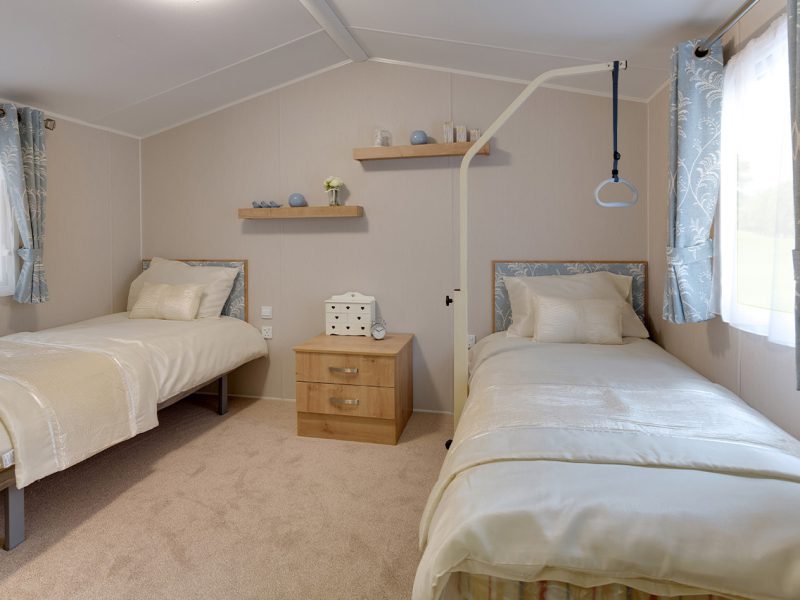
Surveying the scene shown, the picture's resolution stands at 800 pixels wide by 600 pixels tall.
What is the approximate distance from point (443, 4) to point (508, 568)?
7.74ft

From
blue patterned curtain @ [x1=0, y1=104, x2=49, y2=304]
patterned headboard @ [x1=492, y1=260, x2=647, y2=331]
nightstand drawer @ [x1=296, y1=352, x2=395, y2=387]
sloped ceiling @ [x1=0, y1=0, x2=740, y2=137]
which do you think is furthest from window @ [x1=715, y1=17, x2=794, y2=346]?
blue patterned curtain @ [x1=0, y1=104, x2=49, y2=304]

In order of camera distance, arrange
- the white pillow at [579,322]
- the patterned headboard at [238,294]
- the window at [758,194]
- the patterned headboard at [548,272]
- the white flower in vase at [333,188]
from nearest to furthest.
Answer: the window at [758,194], the white pillow at [579,322], the patterned headboard at [548,272], the white flower in vase at [333,188], the patterned headboard at [238,294]


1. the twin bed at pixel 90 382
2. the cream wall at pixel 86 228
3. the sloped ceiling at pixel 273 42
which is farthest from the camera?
the cream wall at pixel 86 228

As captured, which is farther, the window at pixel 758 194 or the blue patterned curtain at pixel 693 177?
the blue patterned curtain at pixel 693 177

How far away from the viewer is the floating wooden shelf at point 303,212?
3275mm

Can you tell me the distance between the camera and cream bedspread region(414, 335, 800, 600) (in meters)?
0.93

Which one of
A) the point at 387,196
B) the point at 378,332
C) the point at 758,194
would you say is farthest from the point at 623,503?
the point at 387,196

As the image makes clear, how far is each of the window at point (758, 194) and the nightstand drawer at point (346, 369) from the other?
5.45 feet

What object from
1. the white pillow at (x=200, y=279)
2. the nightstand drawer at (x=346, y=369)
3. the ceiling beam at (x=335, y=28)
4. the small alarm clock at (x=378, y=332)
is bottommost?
the nightstand drawer at (x=346, y=369)

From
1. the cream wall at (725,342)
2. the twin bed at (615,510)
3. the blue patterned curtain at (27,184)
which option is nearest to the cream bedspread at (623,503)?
the twin bed at (615,510)

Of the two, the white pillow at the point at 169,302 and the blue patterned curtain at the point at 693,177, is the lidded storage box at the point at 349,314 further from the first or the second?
the blue patterned curtain at the point at 693,177

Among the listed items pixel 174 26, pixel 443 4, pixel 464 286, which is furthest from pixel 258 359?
pixel 443 4

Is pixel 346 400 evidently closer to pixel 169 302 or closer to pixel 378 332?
pixel 378 332

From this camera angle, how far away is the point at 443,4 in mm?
2340
